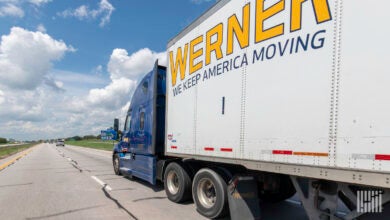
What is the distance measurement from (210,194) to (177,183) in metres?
1.35

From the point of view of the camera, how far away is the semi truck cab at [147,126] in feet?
25.5

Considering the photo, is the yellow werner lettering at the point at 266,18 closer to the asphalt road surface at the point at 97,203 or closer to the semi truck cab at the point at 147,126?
the asphalt road surface at the point at 97,203

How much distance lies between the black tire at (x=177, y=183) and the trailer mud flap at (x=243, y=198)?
1764mm

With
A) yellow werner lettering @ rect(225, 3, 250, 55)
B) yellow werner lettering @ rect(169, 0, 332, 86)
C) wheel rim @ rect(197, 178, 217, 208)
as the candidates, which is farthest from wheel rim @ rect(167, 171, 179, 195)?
yellow werner lettering @ rect(225, 3, 250, 55)

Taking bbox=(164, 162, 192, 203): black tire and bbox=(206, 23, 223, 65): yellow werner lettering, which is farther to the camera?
bbox=(164, 162, 192, 203): black tire

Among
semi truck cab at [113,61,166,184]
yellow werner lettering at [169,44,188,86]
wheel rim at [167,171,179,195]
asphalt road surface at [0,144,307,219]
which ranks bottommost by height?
asphalt road surface at [0,144,307,219]

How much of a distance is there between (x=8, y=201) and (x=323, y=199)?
24.2 feet

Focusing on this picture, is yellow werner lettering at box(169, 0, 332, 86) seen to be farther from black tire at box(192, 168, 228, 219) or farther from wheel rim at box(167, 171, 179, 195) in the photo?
wheel rim at box(167, 171, 179, 195)

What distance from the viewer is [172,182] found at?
7.05 metres

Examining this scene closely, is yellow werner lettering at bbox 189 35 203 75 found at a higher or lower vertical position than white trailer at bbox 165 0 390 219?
higher

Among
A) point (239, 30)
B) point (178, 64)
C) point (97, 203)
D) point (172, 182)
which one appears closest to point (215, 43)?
point (239, 30)

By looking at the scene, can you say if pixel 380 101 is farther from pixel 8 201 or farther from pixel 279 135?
pixel 8 201

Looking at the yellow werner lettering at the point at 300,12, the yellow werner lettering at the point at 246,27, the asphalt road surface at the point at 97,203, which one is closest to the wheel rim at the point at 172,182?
the asphalt road surface at the point at 97,203

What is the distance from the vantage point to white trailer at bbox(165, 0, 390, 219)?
282 centimetres
